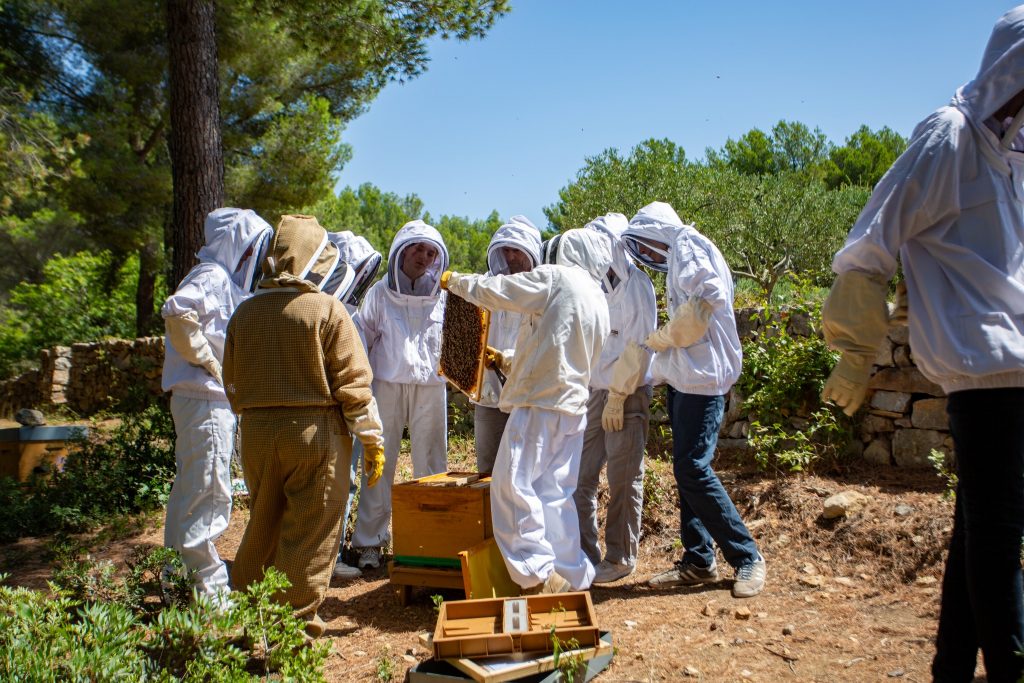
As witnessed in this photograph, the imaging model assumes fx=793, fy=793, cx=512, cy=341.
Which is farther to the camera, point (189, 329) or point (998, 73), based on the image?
point (189, 329)

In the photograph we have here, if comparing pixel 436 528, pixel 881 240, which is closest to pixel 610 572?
pixel 436 528

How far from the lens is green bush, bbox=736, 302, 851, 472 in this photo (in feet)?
21.0

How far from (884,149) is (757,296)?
41.3 meters

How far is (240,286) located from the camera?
462 cm

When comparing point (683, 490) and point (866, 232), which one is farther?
point (683, 490)

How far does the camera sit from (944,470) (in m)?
5.85

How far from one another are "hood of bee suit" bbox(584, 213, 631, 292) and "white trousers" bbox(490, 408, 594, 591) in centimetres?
111

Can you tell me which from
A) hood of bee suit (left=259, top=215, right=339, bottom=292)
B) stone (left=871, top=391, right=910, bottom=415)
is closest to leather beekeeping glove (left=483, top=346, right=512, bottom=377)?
hood of bee suit (left=259, top=215, right=339, bottom=292)

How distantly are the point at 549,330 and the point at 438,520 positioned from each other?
1278 mm

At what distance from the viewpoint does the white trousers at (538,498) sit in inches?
153

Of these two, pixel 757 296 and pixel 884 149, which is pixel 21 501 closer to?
pixel 757 296

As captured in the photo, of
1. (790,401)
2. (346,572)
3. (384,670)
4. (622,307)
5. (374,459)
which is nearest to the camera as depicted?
(384,670)

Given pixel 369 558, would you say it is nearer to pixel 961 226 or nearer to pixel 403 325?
pixel 403 325

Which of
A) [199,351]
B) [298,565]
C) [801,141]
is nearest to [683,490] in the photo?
[298,565]
